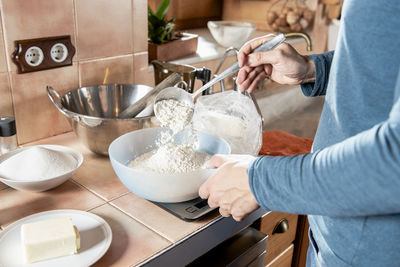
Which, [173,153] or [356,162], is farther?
[173,153]

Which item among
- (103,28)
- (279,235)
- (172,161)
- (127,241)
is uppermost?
(103,28)

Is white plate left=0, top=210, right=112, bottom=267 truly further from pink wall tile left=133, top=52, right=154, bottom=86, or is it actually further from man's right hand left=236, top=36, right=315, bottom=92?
pink wall tile left=133, top=52, right=154, bottom=86

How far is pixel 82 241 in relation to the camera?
68 cm

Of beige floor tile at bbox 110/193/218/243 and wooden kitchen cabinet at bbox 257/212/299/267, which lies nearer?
beige floor tile at bbox 110/193/218/243

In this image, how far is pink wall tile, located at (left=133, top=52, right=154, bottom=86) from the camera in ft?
4.18

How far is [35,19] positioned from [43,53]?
0.28ft

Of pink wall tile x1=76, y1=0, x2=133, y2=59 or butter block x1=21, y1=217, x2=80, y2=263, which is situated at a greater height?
pink wall tile x1=76, y1=0, x2=133, y2=59

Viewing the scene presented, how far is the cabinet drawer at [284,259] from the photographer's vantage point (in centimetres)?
113

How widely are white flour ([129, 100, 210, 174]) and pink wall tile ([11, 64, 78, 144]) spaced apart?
0.35m

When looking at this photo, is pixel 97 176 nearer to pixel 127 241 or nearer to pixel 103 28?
pixel 127 241

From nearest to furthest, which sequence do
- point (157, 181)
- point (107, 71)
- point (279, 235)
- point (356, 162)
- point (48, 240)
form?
point (356, 162)
point (48, 240)
point (157, 181)
point (279, 235)
point (107, 71)

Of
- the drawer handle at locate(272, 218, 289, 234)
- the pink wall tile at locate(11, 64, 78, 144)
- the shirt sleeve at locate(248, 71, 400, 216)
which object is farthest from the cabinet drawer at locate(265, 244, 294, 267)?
the pink wall tile at locate(11, 64, 78, 144)

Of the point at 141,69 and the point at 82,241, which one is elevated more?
the point at 141,69

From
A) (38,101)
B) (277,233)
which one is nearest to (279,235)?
(277,233)
